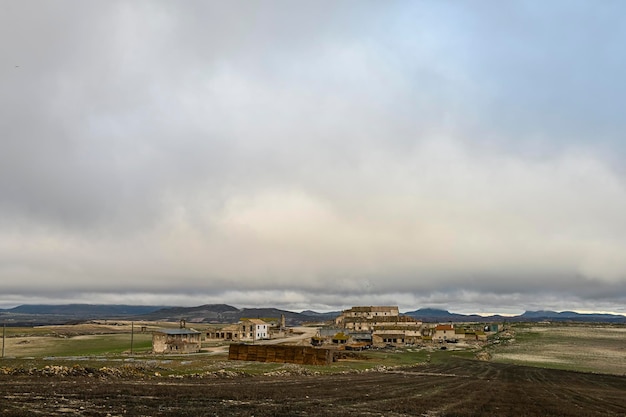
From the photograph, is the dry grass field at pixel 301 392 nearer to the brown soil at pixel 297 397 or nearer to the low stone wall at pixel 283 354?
the brown soil at pixel 297 397

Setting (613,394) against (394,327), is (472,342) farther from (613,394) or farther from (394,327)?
(613,394)

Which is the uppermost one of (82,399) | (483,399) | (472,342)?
(82,399)

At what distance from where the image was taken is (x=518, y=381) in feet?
199

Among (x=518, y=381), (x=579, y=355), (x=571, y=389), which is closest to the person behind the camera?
(x=571, y=389)

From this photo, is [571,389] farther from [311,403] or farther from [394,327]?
[394,327]

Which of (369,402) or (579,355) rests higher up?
(369,402)

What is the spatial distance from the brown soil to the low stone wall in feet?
66.5

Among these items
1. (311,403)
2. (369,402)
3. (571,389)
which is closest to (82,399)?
(311,403)

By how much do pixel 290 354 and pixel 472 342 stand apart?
86.2 m

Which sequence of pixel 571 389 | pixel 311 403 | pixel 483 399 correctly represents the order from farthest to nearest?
pixel 571 389 → pixel 483 399 → pixel 311 403

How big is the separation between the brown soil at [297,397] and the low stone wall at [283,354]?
798 inches

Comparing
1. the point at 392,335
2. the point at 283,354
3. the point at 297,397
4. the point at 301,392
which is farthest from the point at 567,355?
the point at 297,397

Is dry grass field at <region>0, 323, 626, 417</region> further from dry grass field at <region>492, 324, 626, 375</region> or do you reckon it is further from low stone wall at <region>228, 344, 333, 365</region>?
dry grass field at <region>492, 324, 626, 375</region>

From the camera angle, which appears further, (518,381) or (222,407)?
(518,381)
